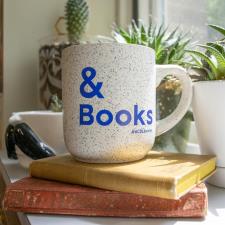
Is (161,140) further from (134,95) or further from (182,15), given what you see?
(182,15)

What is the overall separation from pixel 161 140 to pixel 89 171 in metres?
0.23

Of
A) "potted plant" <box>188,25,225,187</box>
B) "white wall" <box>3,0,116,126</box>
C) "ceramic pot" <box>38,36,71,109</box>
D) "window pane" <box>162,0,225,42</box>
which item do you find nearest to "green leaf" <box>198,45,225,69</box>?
"potted plant" <box>188,25,225,187</box>

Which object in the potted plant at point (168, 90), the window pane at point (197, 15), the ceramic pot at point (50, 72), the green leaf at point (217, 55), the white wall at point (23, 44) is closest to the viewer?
the green leaf at point (217, 55)

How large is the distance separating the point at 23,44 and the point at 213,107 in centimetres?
79

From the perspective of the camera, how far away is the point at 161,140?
21.9 inches

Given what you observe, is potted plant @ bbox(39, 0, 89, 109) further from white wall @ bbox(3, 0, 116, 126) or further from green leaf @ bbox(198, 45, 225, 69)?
green leaf @ bbox(198, 45, 225, 69)

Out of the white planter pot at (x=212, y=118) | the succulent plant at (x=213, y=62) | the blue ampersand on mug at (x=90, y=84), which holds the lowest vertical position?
the white planter pot at (x=212, y=118)

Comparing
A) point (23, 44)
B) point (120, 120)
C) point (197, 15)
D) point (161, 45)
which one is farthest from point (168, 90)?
point (23, 44)

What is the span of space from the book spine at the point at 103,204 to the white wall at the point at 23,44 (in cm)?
76

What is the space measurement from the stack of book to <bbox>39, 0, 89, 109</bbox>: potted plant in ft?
1.95

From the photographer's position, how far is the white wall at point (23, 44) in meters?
1.05

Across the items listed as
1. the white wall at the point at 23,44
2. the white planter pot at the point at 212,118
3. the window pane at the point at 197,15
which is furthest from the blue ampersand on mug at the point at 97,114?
the white wall at the point at 23,44

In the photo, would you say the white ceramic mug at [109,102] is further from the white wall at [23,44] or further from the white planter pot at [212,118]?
the white wall at [23,44]

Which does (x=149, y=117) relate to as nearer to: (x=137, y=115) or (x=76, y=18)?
(x=137, y=115)
